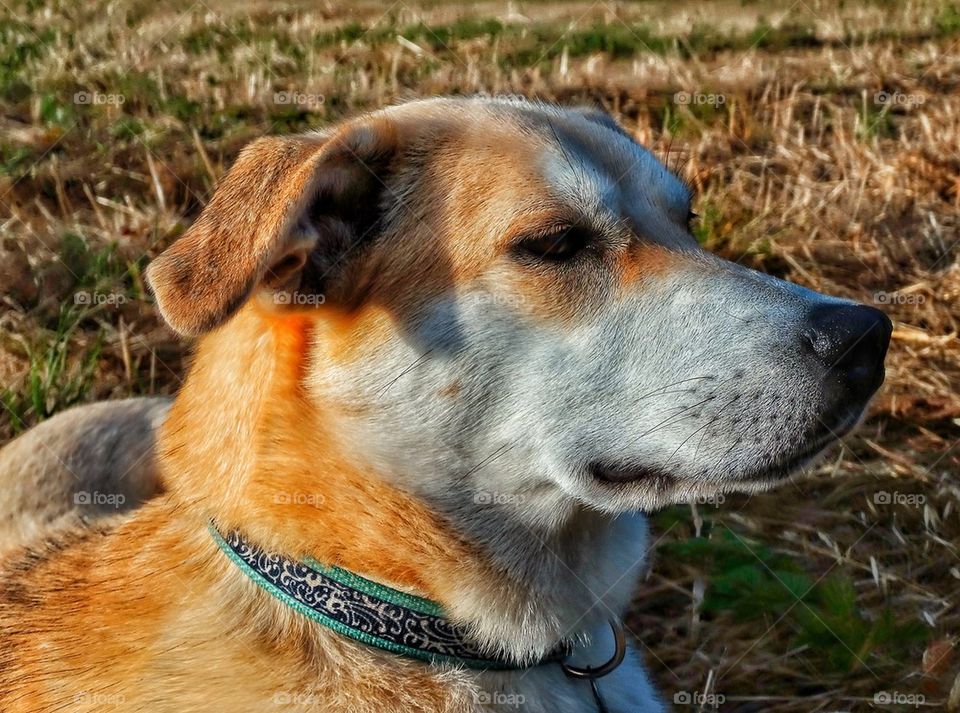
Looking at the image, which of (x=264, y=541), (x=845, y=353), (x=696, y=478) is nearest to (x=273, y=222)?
(x=264, y=541)

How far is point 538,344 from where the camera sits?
8.68ft

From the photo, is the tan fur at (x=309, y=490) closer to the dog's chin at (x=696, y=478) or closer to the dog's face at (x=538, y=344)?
the dog's face at (x=538, y=344)

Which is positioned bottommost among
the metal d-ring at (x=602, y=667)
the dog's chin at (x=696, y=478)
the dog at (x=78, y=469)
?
the dog at (x=78, y=469)

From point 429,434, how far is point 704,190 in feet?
12.4

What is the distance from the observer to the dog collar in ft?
8.46

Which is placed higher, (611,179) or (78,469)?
(611,179)

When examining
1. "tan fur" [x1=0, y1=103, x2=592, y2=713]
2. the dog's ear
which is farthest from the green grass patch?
the dog's ear

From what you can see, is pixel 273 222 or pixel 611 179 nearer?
pixel 273 222

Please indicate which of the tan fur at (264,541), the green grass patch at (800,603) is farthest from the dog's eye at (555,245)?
the green grass patch at (800,603)

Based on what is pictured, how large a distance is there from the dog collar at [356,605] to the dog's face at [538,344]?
260mm

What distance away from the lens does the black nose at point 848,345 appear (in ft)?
8.36

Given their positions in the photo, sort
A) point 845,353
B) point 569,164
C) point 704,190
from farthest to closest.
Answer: point 704,190
point 569,164
point 845,353

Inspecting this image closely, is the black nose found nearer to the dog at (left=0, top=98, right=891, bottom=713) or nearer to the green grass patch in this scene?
the dog at (left=0, top=98, right=891, bottom=713)

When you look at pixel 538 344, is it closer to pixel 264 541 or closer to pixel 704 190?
pixel 264 541
